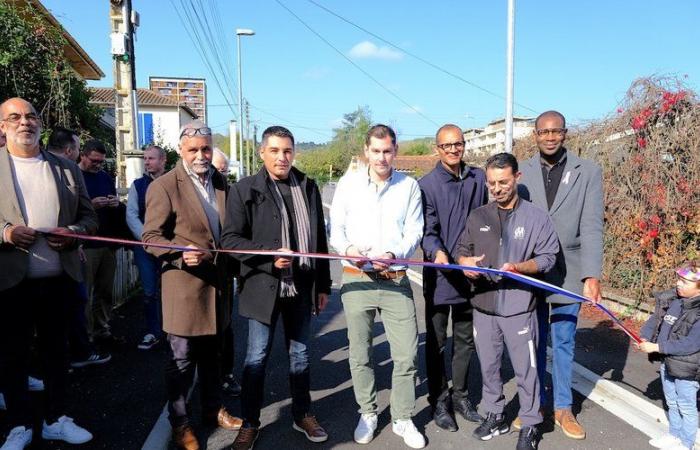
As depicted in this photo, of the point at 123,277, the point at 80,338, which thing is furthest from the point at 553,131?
the point at 123,277

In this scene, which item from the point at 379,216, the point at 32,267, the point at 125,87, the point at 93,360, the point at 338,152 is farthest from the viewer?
the point at 338,152

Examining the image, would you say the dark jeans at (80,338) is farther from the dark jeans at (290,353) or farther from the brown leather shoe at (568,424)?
the brown leather shoe at (568,424)

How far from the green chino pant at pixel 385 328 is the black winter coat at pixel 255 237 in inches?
22.6

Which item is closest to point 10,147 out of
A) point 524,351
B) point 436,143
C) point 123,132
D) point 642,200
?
point 436,143

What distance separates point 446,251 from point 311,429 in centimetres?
163

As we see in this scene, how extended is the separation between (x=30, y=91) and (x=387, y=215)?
6.47 metres

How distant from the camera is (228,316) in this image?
152 inches

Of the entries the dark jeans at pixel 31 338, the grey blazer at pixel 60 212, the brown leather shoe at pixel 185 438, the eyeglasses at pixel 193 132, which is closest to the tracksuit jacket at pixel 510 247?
the eyeglasses at pixel 193 132

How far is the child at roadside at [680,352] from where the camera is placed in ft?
11.0

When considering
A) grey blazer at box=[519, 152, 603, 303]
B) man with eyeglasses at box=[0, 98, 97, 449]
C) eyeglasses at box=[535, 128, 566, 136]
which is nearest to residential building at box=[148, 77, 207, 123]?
man with eyeglasses at box=[0, 98, 97, 449]

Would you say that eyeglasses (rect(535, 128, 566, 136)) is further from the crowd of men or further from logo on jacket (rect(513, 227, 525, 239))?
logo on jacket (rect(513, 227, 525, 239))

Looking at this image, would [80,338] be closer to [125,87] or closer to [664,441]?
[664,441]

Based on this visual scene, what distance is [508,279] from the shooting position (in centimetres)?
352

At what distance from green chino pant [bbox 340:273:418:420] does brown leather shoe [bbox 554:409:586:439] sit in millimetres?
1158
